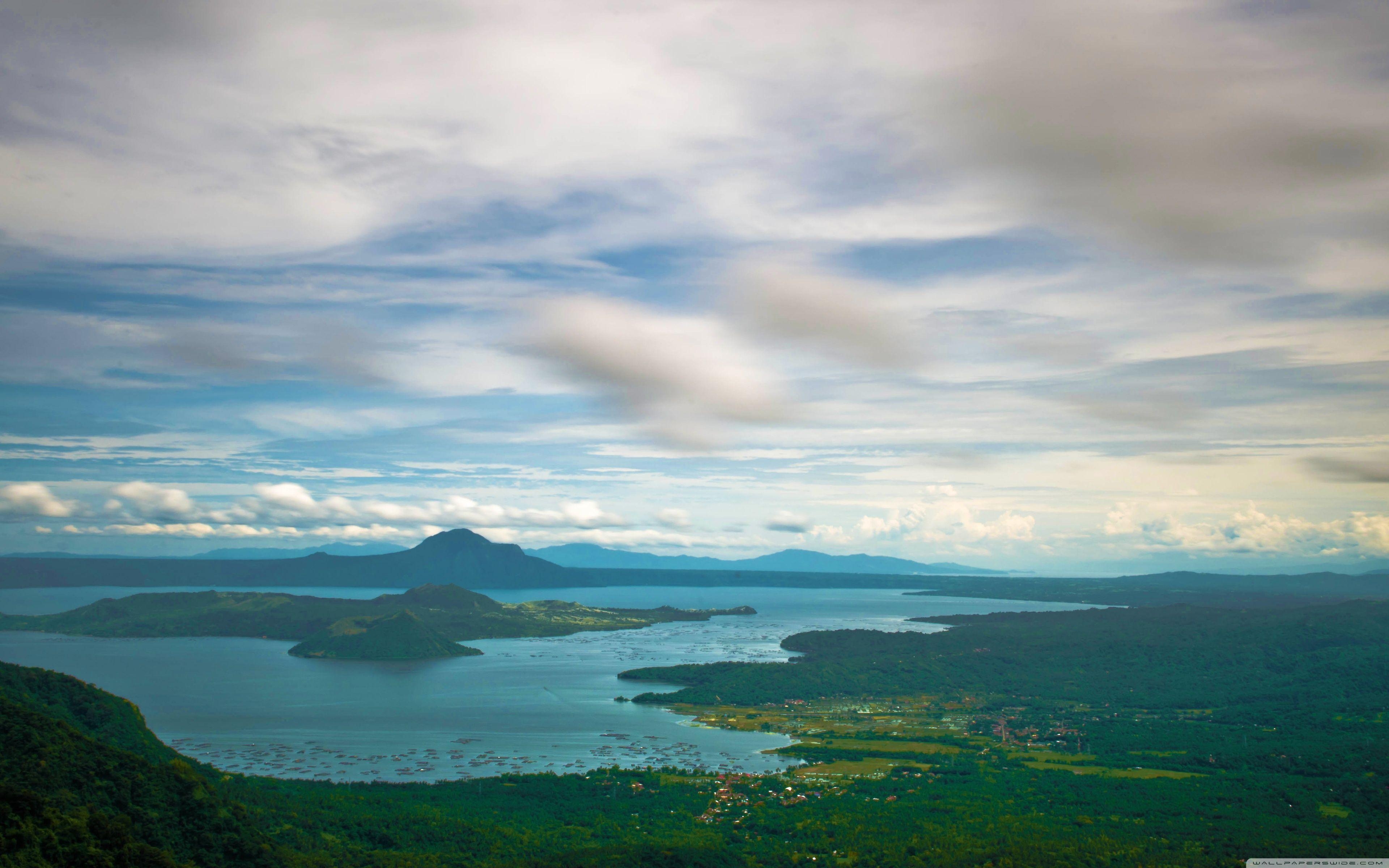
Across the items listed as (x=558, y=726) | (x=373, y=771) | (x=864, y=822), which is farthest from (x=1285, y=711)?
(x=373, y=771)

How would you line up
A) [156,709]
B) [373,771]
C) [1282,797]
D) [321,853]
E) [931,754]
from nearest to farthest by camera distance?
1. [321,853]
2. [1282,797]
3. [373,771]
4. [931,754]
5. [156,709]

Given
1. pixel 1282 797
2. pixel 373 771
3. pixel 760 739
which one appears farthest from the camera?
pixel 760 739

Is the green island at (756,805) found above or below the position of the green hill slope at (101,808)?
below

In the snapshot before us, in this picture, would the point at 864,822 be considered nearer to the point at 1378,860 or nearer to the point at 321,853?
the point at 1378,860

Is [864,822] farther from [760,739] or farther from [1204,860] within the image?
[760,739]

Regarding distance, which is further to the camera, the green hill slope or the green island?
the green island

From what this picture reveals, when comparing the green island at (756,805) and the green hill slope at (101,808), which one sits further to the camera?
the green island at (756,805)

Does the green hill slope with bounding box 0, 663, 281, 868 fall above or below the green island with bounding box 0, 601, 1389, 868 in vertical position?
above

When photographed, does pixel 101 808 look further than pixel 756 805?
No

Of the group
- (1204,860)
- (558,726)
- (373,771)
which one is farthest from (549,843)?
(558,726)

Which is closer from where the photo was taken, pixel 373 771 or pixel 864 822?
pixel 864 822

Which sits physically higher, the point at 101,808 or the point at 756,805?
the point at 101,808
